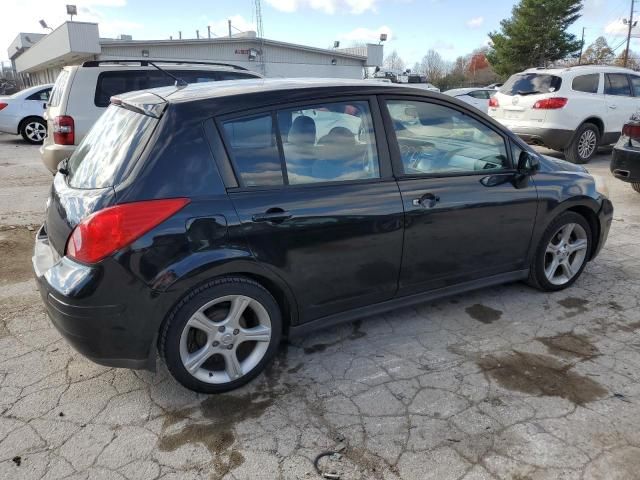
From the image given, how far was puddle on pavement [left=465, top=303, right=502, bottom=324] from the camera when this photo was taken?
3.62 metres

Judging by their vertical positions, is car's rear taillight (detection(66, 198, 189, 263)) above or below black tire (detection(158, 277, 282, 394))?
above

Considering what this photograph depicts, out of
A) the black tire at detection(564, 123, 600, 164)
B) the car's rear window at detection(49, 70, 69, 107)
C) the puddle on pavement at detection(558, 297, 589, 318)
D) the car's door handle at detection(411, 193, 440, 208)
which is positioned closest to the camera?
the car's door handle at detection(411, 193, 440, 208)

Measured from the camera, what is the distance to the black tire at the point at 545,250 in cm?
385

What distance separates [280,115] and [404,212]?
3.11 feet

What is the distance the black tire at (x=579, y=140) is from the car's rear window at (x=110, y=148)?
906cm

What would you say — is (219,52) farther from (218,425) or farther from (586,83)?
(218,425)

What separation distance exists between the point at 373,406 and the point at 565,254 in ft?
7.56

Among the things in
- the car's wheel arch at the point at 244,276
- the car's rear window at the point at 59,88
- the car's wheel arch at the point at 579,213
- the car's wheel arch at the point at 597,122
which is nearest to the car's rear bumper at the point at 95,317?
the car's wheel arch at the point at 244,276

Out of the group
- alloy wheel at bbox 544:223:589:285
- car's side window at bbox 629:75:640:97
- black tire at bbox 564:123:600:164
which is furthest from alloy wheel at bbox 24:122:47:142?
car's side window at bbox 629:75:640:97

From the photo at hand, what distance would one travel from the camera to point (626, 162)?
21.3ft

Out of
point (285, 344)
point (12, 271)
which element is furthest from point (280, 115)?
point (12, 271)

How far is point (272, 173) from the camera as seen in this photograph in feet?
8.86

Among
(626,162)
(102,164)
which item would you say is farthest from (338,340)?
(626,162)

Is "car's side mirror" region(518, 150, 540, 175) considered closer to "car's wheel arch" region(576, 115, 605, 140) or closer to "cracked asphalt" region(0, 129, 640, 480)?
"cracked asphalt" region(0, 129, 640, 480)
